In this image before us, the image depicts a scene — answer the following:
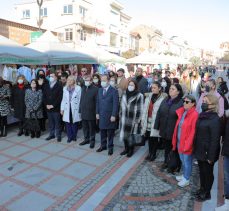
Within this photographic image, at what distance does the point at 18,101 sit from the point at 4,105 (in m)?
0.39

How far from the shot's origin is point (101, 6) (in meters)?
35.2

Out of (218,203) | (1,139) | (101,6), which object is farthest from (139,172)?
(101,6)

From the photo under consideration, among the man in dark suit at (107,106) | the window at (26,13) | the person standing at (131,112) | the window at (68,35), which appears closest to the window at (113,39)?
the window at (68,35)

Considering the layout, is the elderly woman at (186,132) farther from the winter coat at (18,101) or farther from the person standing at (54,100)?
the winter coat at (18,101)

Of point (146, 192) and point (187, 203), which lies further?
point (146, 192)

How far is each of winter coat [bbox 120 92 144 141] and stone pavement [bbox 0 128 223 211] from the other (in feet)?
2.35

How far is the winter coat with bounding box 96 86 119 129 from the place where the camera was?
5813 millimetres

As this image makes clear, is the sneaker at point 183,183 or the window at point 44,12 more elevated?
the window at point 44,12

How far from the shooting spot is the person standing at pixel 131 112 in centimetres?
555

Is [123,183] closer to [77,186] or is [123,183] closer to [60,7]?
[77,186]

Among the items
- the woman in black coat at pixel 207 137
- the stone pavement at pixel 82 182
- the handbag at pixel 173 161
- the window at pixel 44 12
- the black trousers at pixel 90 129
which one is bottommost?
the stone pavement at pixel 82 182

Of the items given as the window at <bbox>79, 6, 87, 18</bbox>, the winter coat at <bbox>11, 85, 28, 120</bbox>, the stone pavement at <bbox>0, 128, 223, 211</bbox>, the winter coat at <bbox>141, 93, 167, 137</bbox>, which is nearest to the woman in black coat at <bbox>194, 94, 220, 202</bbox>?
the stone pavement at <bbox>0, 128, 223, 211</bbox>

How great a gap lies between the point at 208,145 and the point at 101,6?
35.0m

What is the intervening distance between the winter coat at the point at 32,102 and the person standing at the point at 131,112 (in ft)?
Answer: 8.58
